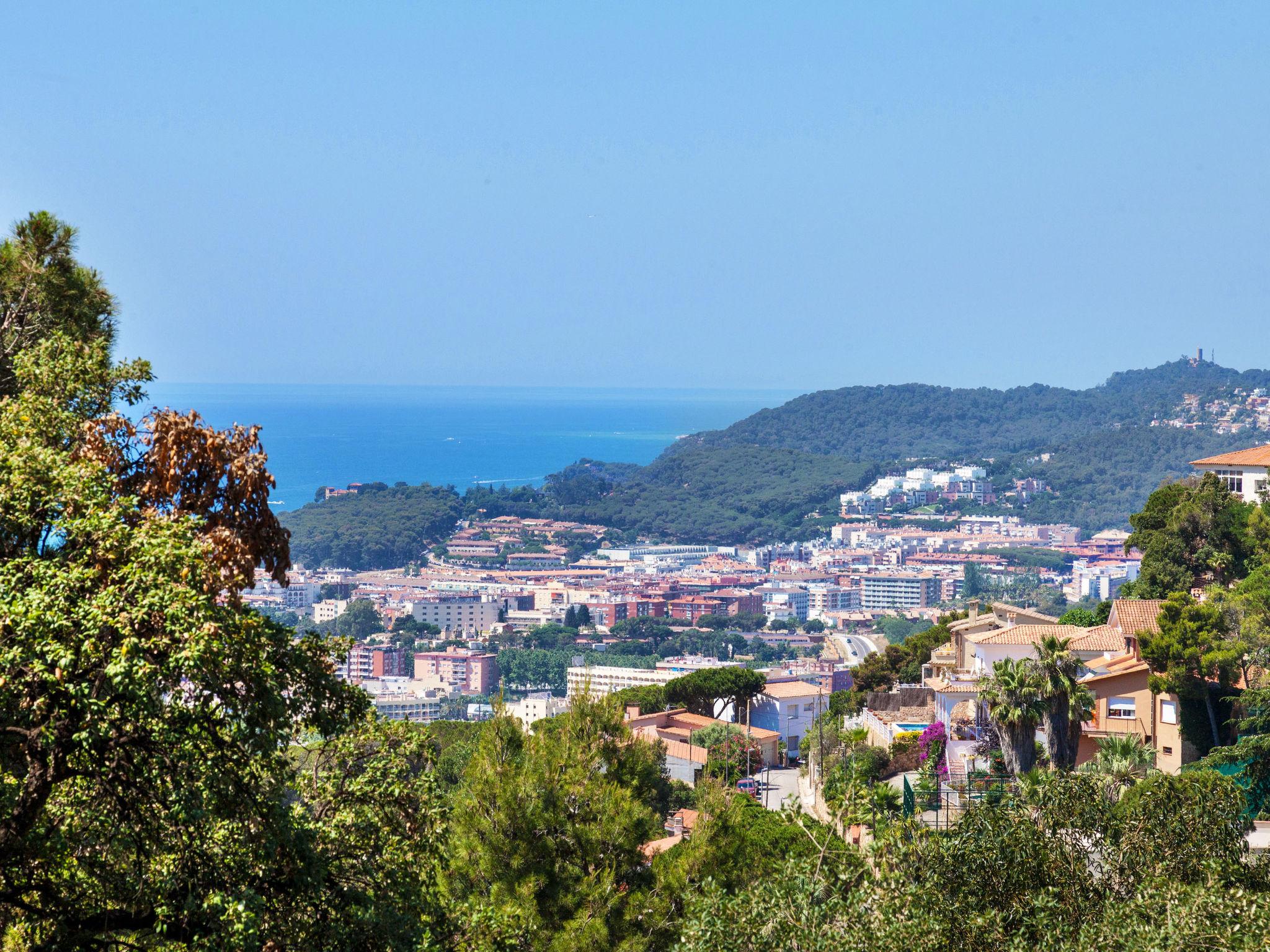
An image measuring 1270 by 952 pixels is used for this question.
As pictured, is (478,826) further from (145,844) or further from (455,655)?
(455,655)

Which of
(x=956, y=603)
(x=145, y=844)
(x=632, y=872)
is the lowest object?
(x=956, y=603)

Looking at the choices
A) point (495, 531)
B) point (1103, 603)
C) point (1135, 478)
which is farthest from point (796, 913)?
point (1135, 478)

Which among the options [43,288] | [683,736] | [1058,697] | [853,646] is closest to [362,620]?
[853,646]

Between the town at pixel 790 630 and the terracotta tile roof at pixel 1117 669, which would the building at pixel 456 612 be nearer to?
the town at pixel 790 630

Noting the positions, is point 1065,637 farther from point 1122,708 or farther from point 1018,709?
point 1018,709

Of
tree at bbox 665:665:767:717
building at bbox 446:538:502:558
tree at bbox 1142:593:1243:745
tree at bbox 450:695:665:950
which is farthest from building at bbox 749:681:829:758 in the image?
building at bbox 446:538:502:558

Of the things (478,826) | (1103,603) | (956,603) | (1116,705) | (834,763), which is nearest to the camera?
(478,826)
